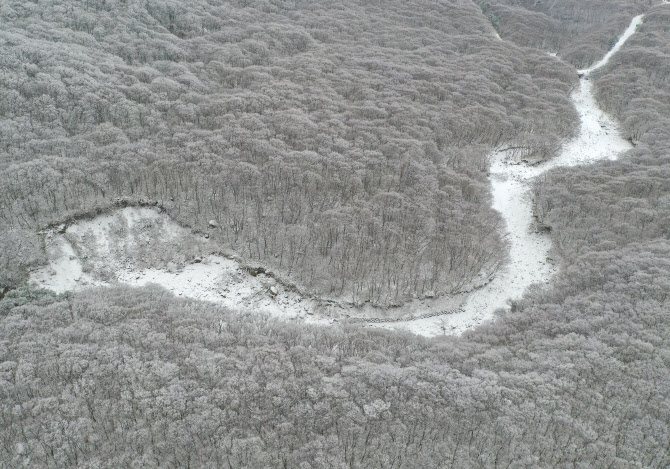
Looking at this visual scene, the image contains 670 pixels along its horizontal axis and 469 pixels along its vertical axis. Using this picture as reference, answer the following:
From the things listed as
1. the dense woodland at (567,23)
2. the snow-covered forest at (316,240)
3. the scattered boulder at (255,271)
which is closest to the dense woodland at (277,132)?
the snow-covered forest at (316,240)

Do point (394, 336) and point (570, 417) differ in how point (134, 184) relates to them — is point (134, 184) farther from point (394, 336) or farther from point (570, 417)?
point (570, 417)

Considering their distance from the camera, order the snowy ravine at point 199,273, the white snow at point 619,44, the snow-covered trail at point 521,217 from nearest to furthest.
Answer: the snowy ravine at point 199,273, the snow-covered trail at point 521,217, the white snow at point 619,44

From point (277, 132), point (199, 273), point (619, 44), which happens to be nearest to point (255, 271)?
point (199, 273)

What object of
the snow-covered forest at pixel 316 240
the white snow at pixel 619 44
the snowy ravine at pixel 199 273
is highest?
the white snow at pixel 619 44

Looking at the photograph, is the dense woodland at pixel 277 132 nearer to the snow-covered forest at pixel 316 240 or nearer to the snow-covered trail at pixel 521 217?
the snow-covered forest at pixel 316 240

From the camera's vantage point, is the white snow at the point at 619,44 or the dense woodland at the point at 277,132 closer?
the dense woodland at the point at 277,132

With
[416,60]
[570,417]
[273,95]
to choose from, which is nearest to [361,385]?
[570,417]

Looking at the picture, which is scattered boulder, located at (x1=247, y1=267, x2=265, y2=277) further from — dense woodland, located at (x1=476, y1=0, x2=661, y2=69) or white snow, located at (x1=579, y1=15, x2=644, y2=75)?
dense woodland, located at (x1=476, y1=0, x2=661, y2=69)
